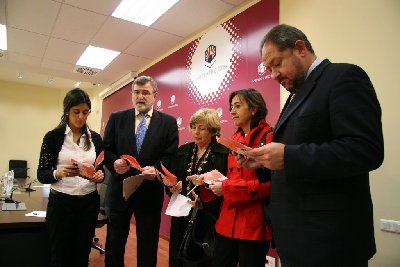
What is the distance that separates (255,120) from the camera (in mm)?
1873

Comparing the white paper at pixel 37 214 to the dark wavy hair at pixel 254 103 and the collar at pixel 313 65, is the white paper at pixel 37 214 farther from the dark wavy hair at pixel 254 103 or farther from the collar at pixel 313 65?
the collar at pixel 313 65

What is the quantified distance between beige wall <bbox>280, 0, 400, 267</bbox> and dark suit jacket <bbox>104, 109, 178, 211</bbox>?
1487 mm

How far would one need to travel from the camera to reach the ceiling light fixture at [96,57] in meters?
5.17

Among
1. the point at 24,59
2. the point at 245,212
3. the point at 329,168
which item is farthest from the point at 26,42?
the point at 329,168

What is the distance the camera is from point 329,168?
0.88m

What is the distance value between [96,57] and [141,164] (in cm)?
424

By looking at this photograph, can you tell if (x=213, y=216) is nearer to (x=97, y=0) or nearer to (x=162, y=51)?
(x=97, y=0)

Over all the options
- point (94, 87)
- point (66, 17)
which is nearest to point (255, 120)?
point (66, 17)

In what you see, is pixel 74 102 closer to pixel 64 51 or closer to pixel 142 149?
pixel 142 149

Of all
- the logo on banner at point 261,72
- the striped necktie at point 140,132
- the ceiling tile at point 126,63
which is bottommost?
the striped necktie at point 140,132

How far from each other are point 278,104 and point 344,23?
34.7 inches

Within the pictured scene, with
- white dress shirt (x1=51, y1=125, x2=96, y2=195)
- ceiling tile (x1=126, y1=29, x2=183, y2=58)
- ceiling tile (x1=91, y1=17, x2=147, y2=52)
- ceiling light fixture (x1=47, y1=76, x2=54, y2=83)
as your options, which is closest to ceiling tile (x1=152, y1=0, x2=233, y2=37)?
ceiling tile (x1=126, y1=29, x2=183, y2=58)

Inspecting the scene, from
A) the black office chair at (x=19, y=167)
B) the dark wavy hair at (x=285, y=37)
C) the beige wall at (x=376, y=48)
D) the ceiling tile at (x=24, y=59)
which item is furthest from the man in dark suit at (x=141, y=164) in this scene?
the black office chair at (x=19, y=167)

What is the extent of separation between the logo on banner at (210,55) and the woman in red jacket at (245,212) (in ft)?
6.70
